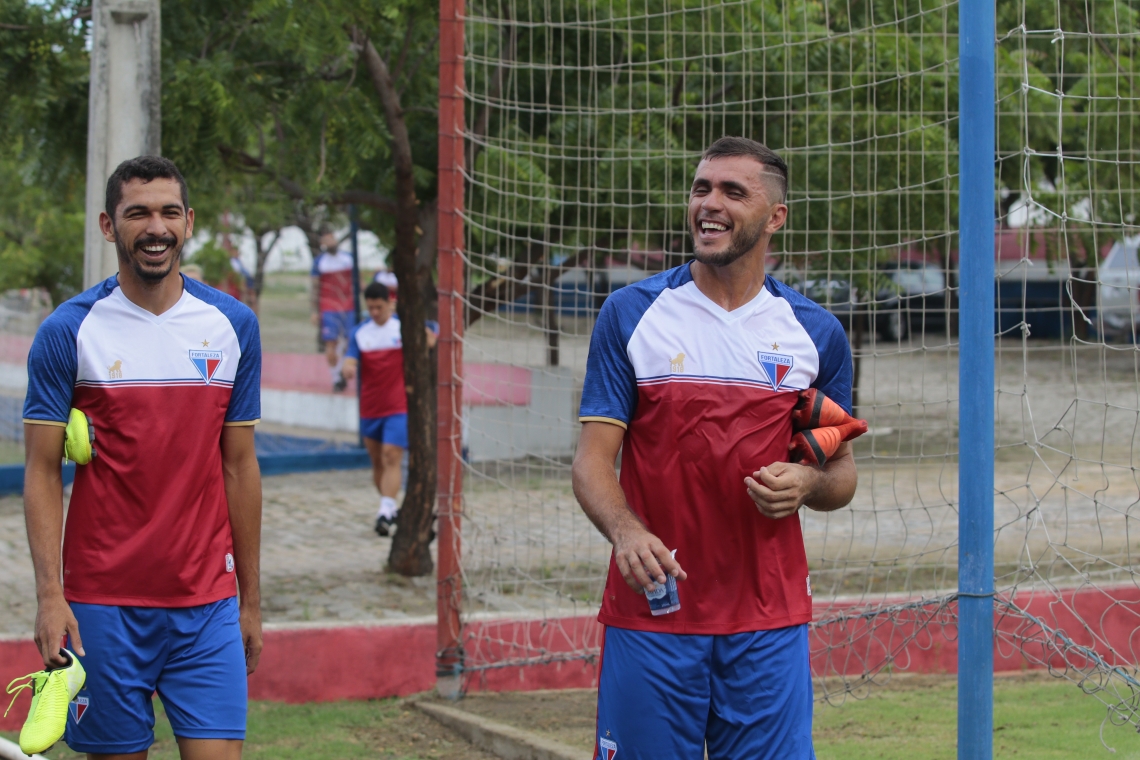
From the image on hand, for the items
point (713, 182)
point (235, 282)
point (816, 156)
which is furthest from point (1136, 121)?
point (235, 282)

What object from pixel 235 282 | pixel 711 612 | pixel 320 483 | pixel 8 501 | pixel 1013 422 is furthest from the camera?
pixel 235 282

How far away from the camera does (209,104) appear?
702 cm

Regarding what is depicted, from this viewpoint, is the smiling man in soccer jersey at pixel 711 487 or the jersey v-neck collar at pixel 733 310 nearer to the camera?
the smiling man in soccer jersey at pixel 711 487

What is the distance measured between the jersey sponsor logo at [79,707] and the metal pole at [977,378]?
2557 mm

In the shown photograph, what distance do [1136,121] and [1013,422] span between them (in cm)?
719

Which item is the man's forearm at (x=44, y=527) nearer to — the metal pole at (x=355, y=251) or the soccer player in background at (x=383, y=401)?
the soccer player in background at (x=383, y=401)

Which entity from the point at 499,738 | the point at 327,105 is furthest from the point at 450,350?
the point at 327,105

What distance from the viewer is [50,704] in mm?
3086

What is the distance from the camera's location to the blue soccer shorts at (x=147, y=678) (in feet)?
11.0

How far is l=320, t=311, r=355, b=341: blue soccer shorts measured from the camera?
55.7ft

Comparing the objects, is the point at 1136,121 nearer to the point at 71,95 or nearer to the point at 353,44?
the point at 353,44

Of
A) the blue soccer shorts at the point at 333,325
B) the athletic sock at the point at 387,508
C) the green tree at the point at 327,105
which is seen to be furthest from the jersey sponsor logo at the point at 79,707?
the blue soccer shorts at the point at 333,325

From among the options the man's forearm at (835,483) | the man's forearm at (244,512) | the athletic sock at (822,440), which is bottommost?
the man's forearm at (244,512)

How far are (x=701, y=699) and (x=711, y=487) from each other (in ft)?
1.79
